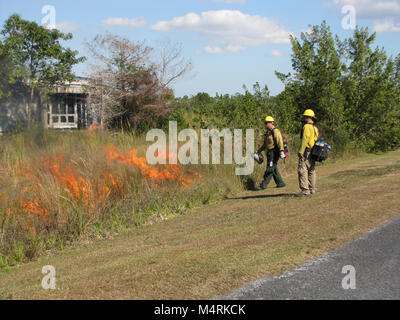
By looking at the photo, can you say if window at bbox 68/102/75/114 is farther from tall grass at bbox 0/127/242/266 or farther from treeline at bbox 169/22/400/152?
tall grass at bbox 0/127/242/266

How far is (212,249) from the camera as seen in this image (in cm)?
692

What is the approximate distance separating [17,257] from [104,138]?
5218 millimetres

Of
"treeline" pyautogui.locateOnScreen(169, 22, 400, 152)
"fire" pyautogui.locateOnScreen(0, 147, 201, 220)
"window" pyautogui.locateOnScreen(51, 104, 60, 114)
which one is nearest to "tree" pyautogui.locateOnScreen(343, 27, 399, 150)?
"treeline" pyautogui.locateOnScreen(169, 22, 400, 152)

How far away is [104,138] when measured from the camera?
12547 millimetres

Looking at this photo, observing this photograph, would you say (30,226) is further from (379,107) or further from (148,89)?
(379,107)

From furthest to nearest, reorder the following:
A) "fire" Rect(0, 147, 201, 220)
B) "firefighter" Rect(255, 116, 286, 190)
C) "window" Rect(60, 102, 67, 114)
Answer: "window" Rect(60, 102, 67, 114) < "firefighter" Rect(255, 116, 286, 190) < "fire" Rect(0, 147, 201, 220)

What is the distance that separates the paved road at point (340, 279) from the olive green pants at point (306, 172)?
420 centimetres

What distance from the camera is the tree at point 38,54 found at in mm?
21734

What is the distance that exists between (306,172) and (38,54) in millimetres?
16302

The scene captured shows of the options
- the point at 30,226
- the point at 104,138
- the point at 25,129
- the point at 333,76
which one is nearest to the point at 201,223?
the point at 30,226

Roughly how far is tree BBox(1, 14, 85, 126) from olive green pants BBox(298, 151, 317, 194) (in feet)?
47.3

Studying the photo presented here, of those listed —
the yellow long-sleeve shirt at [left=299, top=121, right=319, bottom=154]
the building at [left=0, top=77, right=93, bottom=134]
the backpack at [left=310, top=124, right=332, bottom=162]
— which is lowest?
the backpack at [left=310, top=124, right=332, bottom=162]

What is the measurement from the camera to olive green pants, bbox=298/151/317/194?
1066 centimetres

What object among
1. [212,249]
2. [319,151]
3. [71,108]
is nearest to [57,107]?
[71,108]
